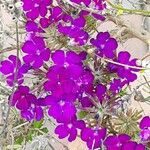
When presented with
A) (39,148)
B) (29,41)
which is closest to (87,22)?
(29,41)

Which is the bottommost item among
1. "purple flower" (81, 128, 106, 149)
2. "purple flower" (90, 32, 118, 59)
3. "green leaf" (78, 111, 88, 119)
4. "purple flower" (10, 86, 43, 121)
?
"purple flower" (81, 128, 106, 149)

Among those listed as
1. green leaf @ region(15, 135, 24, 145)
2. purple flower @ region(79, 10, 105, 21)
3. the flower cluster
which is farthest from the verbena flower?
green leaf @ region(15, 135, 24, 145)

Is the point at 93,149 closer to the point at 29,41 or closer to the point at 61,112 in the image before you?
the point at 61,112

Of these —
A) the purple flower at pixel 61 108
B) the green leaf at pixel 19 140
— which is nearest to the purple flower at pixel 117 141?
the purple flower at pixel 61 108

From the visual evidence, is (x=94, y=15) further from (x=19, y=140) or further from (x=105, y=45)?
(x=19, y=140)

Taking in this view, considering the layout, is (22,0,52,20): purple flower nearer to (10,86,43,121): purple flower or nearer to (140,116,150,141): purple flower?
(10,86,43,121): purple flower
